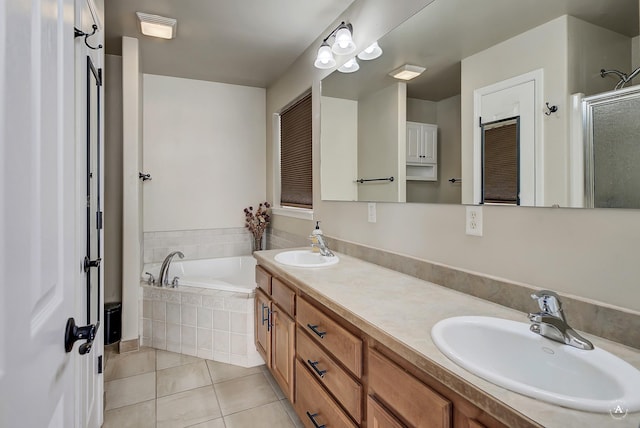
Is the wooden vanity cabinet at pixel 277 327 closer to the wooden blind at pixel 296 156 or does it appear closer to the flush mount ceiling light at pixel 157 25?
the wooden blind at pixel 296 156

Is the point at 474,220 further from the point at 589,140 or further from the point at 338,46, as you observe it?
the point at 338,46

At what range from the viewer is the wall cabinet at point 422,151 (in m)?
1.59

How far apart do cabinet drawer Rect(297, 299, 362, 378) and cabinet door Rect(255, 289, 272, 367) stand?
1.90 feet

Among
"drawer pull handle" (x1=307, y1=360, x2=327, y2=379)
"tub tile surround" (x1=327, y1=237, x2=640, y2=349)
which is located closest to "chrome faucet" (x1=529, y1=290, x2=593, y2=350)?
"tub tile surround" (x1=327, y1=237, x2=640, y2=349)

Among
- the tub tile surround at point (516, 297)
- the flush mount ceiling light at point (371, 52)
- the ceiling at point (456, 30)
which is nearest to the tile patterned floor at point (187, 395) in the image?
the tub tile surround at point (516, 297)

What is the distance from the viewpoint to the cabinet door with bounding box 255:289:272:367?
6.99 feet

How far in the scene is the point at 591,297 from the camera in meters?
1.00

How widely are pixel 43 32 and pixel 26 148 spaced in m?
0.25

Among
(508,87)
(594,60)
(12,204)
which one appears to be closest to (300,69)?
(508,87)

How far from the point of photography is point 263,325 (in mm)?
2246

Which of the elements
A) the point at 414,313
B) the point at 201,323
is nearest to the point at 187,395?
the point at 201,323

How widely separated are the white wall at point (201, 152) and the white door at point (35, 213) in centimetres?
283

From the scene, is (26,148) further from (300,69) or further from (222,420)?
(300,69)

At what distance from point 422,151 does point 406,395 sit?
113 centimetres
